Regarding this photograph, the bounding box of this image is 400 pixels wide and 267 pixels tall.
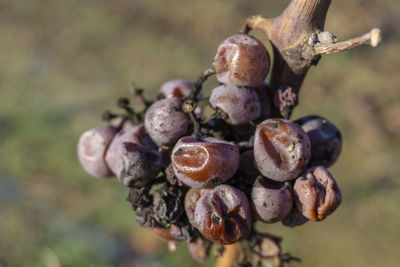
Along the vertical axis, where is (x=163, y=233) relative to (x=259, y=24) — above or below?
below

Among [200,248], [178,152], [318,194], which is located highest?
[178,152]

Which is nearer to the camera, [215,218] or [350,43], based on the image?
[350,43]

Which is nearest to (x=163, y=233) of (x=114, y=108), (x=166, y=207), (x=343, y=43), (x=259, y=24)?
(x=166, y=207)

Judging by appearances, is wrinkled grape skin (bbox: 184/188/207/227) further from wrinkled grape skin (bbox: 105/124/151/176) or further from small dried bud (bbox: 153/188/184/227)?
wrinkled grape skin (bbox: 105/124/151/176)

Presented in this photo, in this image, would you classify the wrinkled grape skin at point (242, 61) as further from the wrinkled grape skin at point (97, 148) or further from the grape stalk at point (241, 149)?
the wrinkled grape skin at point (97, 148)

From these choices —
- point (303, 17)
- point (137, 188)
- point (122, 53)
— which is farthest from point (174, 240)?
point (122, 53)

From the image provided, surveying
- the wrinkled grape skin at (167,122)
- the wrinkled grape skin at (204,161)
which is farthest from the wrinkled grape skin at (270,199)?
the wrinkled grape skin at (167,122)

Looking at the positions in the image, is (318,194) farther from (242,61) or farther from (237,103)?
(242,61)

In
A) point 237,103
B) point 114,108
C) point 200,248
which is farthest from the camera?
point 114,108
